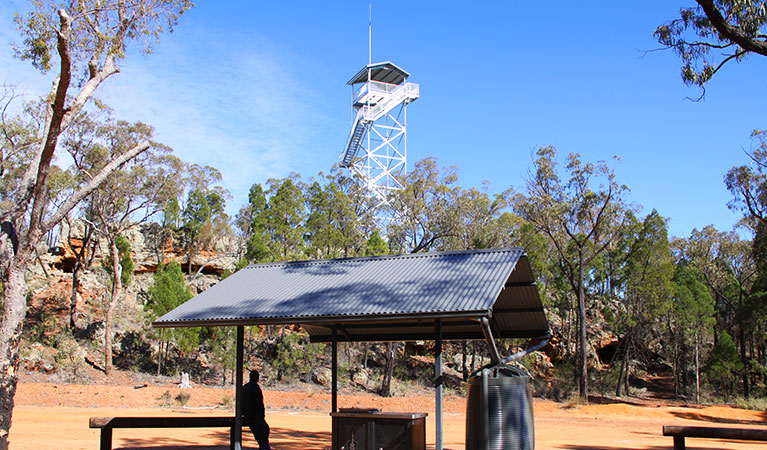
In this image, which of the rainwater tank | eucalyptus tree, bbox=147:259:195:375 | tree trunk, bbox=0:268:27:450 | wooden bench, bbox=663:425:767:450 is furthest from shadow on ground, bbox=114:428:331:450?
eucalyptus tree, bbox=147:259:195:375

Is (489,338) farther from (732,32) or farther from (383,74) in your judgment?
(383,74)

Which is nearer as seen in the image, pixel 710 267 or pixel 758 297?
pixel 758 297

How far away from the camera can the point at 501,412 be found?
952 centimetres

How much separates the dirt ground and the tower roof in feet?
76.8

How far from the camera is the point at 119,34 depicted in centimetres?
1182

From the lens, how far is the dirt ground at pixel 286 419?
13875 mm

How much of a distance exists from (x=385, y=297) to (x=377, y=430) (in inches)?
87.4

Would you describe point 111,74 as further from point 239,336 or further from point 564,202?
point 564,202

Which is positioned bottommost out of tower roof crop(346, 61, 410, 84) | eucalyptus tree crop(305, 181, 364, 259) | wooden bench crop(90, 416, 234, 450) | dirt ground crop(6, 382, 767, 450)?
dirt ground crop(6, 382, 767, 450)

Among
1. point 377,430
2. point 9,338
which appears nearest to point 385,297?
point 377,430

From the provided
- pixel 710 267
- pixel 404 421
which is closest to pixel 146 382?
pixel 404 421

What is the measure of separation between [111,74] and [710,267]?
1785 inches

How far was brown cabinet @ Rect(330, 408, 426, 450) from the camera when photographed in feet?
33.4

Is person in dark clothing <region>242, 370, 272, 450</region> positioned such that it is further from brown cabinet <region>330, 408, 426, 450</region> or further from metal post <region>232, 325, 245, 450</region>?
brown cabinet <region>330, 408, 426, 450</region>
